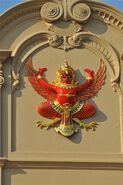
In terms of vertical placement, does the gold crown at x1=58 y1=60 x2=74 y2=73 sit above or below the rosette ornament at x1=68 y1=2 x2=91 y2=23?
below

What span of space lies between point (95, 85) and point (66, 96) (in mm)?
613

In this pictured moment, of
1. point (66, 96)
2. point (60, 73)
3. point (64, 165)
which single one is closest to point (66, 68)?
point (60, 73)

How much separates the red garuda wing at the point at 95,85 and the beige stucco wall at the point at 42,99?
0.09 meters

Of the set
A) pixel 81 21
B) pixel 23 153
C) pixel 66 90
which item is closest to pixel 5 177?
pixel 23 153

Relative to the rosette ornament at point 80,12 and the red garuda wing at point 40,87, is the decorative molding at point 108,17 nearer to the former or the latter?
the rosette ornament at point 80,12

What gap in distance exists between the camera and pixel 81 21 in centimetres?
2222

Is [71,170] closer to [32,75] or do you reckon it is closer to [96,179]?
[96,179]

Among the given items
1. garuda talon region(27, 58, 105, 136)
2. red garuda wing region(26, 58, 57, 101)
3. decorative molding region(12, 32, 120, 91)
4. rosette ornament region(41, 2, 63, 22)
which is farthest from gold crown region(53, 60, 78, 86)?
rosette ornament region(41, 2, 63, 22)

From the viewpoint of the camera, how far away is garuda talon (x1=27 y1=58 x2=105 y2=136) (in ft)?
71.1

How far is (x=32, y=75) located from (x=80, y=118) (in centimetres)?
121

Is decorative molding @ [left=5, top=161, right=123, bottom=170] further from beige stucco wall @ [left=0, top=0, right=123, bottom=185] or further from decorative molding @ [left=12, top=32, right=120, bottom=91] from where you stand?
decorative molding @ [left=12, top=32, right=120, bottom=91]

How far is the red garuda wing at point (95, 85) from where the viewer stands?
21891 millimetres

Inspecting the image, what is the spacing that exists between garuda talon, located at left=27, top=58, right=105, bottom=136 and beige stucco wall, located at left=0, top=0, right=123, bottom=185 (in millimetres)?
108

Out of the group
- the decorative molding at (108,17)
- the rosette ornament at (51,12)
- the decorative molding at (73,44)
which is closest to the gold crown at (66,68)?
the decorative molding at (73,44)
